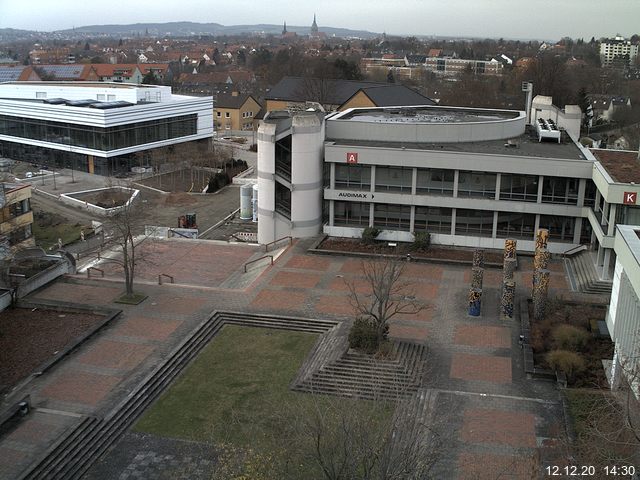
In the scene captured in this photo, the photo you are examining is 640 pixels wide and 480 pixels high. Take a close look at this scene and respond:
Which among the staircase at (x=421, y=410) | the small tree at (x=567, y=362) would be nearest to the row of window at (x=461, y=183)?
the small tree at (x=567, y=362)

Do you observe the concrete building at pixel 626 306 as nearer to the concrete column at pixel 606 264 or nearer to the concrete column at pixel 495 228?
the concrete column at pixel 606 264

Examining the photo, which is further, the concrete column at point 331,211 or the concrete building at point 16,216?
the concrete column at point 331,211

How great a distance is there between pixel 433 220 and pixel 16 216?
23.7m

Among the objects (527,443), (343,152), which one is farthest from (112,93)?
(527,443)

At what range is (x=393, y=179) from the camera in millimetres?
40094

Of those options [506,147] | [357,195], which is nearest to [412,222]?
[357,195]

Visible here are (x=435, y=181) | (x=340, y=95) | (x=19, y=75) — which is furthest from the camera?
(x=19, y=75)

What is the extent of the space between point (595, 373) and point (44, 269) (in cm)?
2435

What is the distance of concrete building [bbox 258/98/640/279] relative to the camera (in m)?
37.9

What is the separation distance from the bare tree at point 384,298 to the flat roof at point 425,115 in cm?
1364

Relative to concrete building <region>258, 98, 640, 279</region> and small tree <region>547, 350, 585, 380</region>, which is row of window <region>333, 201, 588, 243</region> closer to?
concrete building <region>258, 98, 640, 279</region>

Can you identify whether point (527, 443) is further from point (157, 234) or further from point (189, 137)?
point (189, 137)

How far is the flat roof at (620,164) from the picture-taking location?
33812 millimetres

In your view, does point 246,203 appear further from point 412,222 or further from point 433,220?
point 433,220
